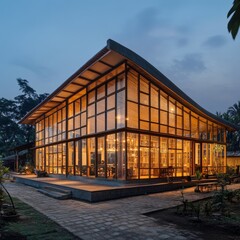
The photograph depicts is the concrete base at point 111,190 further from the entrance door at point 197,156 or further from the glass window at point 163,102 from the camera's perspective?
the glass window at point 163,102

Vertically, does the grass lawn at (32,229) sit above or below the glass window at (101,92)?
below

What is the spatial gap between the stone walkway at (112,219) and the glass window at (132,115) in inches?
148

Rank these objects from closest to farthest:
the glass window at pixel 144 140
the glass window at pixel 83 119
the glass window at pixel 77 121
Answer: the glass window at pixel 144 140, the glass window at pixel 83 119, the glass window at pixel 77 121

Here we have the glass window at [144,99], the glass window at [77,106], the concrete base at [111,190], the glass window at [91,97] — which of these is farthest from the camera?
the glass window at [77,106]

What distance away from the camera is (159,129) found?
48.9 ft

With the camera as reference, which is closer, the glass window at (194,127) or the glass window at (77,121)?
the glass window at (77,121)

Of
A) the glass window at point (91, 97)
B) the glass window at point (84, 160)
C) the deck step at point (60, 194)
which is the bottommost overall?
the deck step at point (60, 194)

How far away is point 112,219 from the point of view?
24.0 ft

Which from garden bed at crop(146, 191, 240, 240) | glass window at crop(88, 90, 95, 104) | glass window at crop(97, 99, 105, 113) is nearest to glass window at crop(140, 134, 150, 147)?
glass window at crop(97, 99, 105, 113)

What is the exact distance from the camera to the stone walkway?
5.91 m

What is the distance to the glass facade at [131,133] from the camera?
13.3m

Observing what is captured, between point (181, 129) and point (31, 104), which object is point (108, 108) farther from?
point (31, 104)

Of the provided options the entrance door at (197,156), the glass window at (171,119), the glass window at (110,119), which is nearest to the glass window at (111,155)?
the glass window at (110,119)

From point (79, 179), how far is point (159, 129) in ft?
18.5
